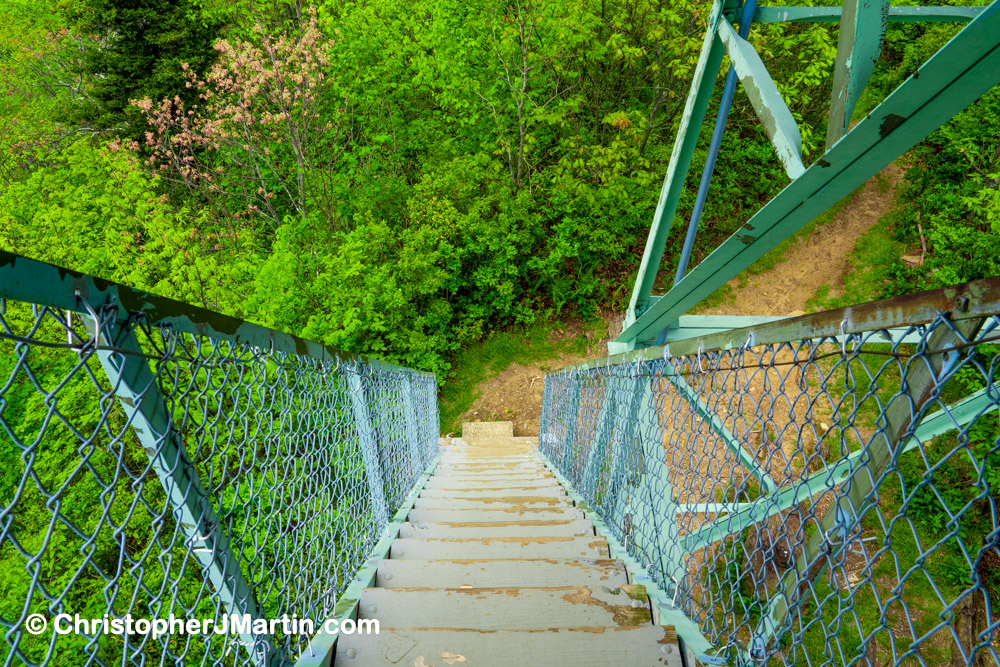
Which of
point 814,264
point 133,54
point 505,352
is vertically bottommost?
point 505,352

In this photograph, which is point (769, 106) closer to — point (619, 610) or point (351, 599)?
point (619, 610)

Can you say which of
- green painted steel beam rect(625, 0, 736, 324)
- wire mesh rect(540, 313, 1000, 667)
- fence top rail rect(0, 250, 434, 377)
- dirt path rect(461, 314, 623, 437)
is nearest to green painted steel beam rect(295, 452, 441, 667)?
fence top rail rect(0, 250, 434, 377)

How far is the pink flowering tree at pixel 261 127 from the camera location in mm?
8414

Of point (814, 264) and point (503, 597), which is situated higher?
point (814, 264)

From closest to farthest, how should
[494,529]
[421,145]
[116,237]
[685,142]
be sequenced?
[494,529] → [685,142] → [116,237] → [421,145]

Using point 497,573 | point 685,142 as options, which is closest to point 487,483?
point 497,573

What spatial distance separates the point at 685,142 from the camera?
10.3 ft

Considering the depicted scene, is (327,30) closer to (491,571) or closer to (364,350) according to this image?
(364,350)

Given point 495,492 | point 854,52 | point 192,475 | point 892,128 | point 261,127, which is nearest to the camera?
point 192,475

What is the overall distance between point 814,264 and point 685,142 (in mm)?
9954

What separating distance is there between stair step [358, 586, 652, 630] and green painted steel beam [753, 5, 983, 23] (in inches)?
107

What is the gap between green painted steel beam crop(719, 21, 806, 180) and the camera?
1.89 m

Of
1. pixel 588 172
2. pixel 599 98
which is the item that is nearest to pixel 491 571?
pixel 588 172

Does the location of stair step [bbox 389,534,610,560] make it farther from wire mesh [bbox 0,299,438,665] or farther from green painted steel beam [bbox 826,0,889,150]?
green painted steel beam [bbox 826,0,889,150]
